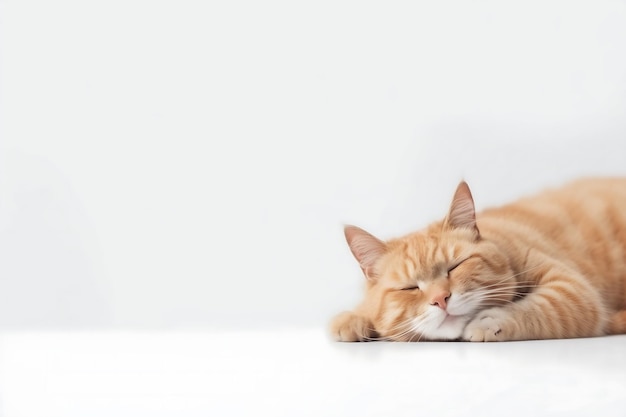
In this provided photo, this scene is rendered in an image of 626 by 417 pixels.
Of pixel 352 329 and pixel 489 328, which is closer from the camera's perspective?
pixel 489 328

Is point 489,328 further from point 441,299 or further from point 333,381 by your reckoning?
point 333,381

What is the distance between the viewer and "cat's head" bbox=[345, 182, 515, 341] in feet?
5.77

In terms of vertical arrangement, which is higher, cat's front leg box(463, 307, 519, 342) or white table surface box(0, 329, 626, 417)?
cat's front leg box(463, 307, 519, 342)

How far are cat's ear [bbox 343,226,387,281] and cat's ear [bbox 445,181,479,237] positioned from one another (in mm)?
175

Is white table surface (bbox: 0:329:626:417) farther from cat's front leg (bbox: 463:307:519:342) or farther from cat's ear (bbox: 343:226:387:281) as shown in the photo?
cat's ear (bbox: 343:226:387:281)

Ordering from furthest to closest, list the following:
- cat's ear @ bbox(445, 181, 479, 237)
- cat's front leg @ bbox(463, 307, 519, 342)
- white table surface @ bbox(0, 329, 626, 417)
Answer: cat's ear @ bbox(445, 181, 479, 237) < cat's front leg @ bbox(463, 307, 519, 342) < white table surface @ bbox(0, 329, 626, 417)

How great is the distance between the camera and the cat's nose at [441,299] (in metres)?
1.74

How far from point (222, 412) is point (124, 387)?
0.32 metres

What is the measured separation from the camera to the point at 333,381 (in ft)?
4.83

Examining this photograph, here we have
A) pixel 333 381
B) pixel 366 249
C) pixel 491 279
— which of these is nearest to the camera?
pixel 333 381

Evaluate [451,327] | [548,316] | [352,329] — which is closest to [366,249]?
[352,329]

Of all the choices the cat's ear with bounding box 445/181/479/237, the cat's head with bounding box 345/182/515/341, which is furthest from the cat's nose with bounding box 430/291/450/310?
the cat's ear with bounding box 445/181/479/237

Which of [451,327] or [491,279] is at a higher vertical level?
[491,279]

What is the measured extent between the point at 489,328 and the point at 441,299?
0.12m
